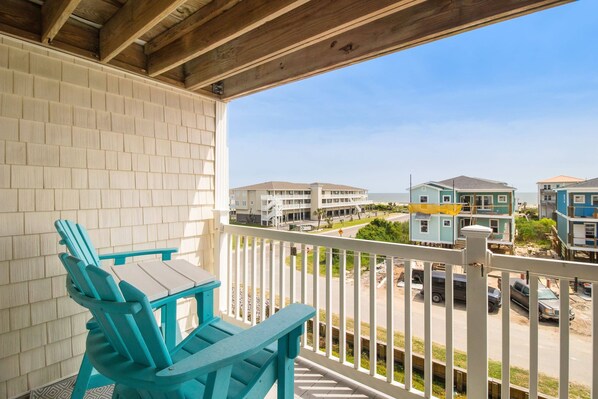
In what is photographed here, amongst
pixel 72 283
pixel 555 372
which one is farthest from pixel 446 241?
pixel 72 283

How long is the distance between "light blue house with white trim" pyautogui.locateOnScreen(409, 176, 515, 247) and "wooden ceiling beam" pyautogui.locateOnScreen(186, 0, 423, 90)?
1381 millimetres

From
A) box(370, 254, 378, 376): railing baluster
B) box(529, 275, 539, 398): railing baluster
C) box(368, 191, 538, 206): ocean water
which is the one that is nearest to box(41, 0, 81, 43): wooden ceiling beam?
box(370, 254, 378, 376): railing baluster

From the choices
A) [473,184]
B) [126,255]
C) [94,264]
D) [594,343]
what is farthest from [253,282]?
[594,343]

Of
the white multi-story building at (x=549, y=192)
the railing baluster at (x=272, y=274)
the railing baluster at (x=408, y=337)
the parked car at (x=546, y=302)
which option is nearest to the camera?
the parked car at (x=546, y=302)

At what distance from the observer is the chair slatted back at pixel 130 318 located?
3.21ft

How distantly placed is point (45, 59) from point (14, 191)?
1006 mm

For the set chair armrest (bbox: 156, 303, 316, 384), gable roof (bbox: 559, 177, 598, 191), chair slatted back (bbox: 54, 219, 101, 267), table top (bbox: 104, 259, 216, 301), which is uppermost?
gable roof (bbox: 559, 177, 598, 191)

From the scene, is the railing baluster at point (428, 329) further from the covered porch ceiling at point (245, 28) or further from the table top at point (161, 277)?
the covered porch ceiling at point (245, 28)

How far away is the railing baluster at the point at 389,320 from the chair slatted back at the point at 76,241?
1.82 metres

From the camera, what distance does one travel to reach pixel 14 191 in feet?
6.75

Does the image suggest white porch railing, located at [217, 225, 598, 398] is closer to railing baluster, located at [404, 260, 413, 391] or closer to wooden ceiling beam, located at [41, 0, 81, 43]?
railing baluster, located at [404, 260, 413, 391]

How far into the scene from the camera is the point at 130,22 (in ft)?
6.64

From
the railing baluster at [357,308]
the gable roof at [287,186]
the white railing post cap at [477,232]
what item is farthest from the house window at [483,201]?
the gable roof at [287,186]

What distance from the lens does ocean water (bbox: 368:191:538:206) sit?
7.13ft
